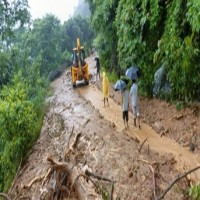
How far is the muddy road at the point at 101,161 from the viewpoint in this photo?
7.26 meters

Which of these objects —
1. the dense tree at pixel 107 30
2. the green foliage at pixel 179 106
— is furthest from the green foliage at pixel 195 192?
the dense tree at pixel 107 30

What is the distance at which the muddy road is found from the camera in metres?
7.26

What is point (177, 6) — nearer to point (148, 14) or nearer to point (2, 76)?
point (148, 14)

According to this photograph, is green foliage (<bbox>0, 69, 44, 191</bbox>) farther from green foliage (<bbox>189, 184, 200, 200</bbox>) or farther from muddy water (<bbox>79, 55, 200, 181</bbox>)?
green foliage (<bbox>189, 184, 200, 200</bbox>)

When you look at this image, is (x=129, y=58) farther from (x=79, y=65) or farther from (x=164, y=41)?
(x=79, y=65)

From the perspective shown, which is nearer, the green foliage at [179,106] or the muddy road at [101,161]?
the muddy road at [101,161]

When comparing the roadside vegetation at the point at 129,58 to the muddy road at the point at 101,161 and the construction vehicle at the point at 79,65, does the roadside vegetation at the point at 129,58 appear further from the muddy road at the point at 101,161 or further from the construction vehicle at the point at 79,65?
the construction vehicle at the point at 79,65

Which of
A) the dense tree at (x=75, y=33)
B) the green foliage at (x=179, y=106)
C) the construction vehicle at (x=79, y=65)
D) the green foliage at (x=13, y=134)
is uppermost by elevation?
the dense tree at (x=75, y=33)

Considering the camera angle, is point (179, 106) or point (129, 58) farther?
point (129, 58)

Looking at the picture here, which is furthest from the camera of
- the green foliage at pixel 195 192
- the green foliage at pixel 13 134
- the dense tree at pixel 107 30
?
the dense tree at pixel 107 30

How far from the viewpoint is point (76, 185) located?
6.97 metres

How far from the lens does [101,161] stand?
31.1ft

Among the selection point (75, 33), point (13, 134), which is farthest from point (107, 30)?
point (75, 33)

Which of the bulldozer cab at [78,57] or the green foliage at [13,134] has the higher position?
the bulldozer cab at [78,57]
